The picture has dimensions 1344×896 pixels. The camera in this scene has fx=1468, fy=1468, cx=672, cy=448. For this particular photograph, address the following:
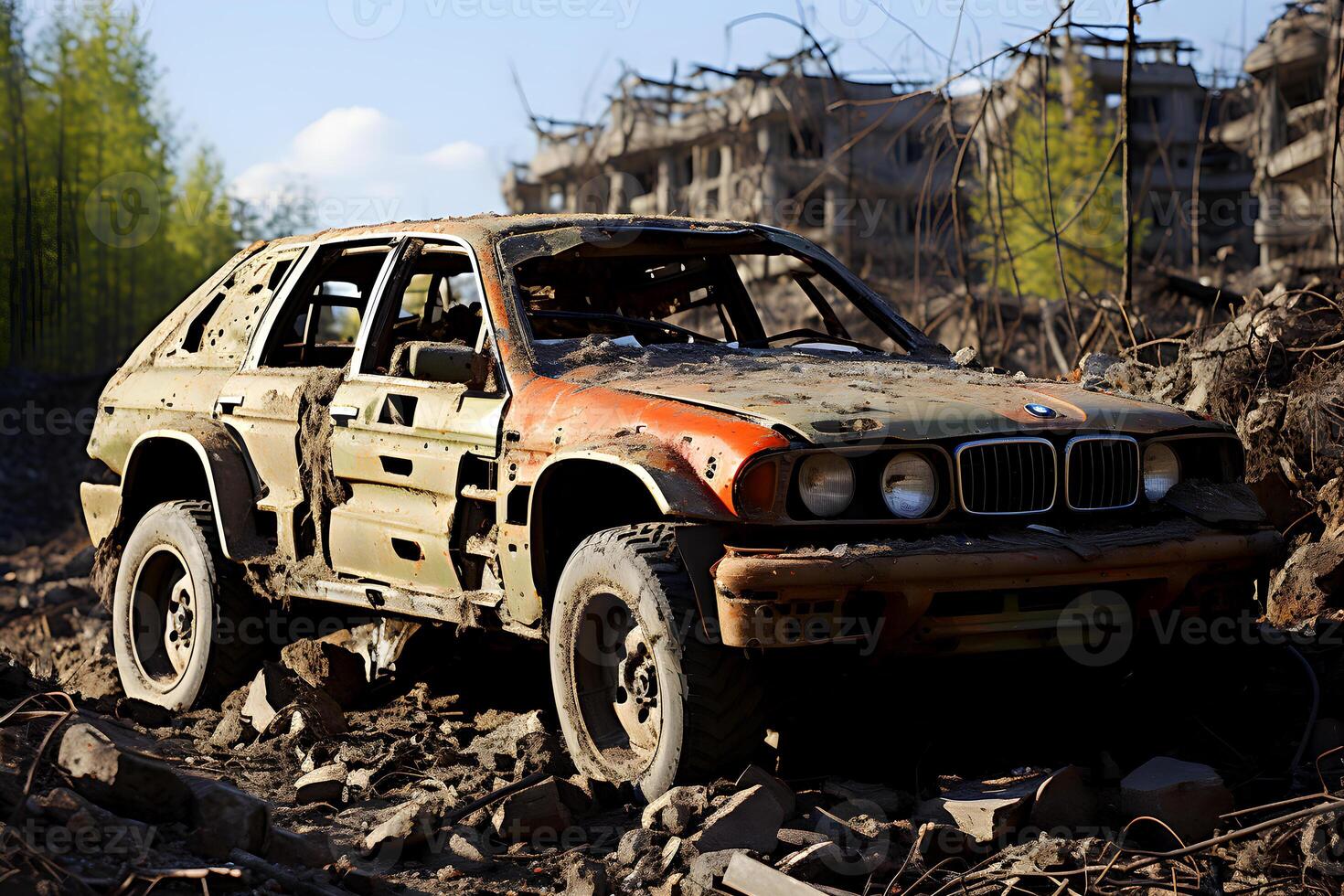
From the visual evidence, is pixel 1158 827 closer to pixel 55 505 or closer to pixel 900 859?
pixel 900 859

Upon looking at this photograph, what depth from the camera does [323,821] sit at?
4.53 m

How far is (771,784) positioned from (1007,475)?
1110 millimetres

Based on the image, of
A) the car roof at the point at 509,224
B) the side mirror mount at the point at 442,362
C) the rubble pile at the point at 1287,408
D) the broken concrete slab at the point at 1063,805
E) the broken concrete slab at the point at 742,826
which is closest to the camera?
the broken concrete slab at the point at 742,826

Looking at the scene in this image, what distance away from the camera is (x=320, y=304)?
22.4ft

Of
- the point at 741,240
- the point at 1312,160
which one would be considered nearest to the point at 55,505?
the point at 741,240

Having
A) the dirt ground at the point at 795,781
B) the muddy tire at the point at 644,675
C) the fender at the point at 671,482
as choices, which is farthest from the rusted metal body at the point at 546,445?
the dirt ground at the point at 795,781

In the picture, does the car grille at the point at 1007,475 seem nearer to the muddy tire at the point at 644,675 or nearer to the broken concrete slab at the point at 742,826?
the muddy tire at the point at 644,675

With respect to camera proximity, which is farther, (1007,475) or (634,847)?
(1007,475)

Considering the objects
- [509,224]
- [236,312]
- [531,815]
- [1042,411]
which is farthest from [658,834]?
[236,312]

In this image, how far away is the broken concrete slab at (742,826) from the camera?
3.76 meters

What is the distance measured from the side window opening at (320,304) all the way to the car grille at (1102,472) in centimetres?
327

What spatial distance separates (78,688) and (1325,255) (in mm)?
15709

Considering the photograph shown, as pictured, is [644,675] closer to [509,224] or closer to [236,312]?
[509,224]

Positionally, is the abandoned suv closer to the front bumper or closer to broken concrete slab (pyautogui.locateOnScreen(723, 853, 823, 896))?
the front bumper
